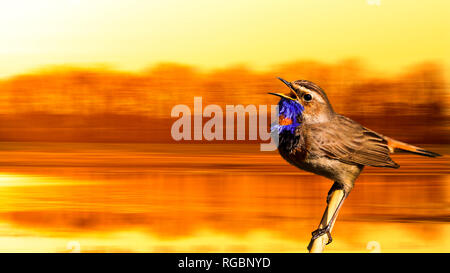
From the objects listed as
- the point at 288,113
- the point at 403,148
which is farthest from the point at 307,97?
the point at 403,148

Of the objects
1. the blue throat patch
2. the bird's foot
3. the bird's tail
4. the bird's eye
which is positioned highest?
the bird's eye

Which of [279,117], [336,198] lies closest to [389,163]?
[336,198]

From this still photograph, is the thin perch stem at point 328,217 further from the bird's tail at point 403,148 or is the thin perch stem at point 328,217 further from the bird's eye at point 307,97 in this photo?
the bird's eye at point 307,97

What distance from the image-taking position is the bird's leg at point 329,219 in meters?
3.38

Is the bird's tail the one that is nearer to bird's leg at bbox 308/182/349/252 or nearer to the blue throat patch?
bird's leg at bbox 308/182/349/252

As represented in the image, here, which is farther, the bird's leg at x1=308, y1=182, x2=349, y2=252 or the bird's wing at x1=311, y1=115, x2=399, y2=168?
the bird's wing at x1=311, y1=115, x2=399, y2=168

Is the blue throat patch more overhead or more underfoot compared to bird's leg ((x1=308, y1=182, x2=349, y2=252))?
more overhead

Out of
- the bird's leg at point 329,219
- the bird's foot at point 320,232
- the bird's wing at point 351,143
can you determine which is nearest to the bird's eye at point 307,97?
the bird's wing at point 351,143

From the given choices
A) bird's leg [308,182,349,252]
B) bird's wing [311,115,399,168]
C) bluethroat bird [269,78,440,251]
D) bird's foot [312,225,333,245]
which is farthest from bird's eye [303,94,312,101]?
bird's foot [312,225,333,245]

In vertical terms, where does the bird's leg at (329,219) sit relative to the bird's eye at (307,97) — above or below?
below

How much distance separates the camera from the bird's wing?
12.1 ft

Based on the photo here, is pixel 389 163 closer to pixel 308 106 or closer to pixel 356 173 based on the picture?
pixel 356 173

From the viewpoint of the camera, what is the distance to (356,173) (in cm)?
372
